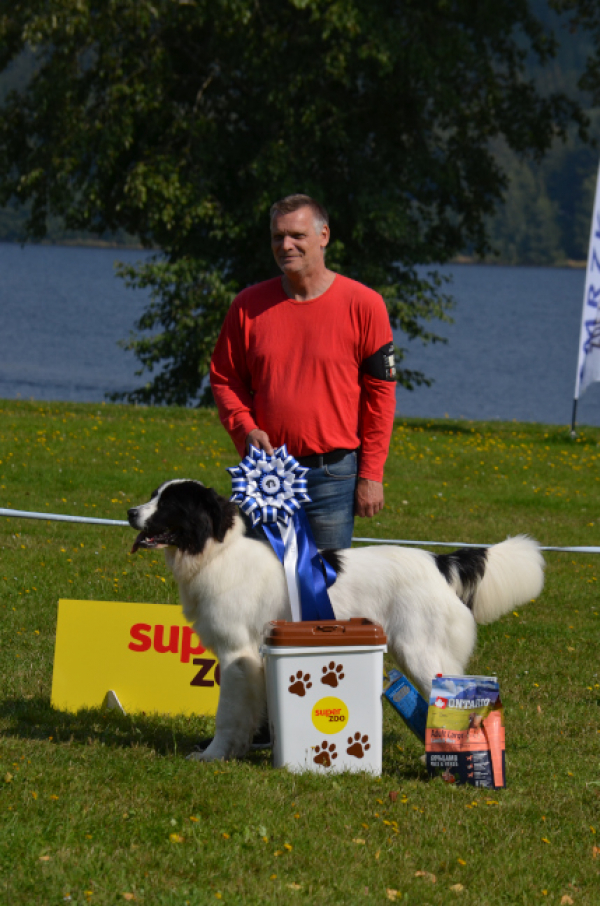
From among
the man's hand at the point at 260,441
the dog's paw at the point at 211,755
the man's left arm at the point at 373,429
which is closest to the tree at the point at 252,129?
the man's left arm at the point at 373,429

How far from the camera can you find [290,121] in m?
19.6

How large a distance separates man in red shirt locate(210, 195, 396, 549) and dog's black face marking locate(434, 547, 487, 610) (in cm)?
45

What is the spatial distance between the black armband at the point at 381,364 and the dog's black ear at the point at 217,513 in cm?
96

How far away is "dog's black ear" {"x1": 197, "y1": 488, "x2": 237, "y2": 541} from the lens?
4.84 metres

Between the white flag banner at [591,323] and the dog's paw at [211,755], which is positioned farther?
the white flag banner at [591,323]

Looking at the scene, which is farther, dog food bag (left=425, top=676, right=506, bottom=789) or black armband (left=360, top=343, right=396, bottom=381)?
black armband (left=360, top=343, right=396, bottom=381)

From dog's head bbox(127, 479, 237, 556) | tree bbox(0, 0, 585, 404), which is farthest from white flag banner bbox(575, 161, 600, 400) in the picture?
dog's head bbox(127, 479, 237, 556)

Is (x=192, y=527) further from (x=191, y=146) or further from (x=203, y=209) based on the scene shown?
(x=191, y=146)

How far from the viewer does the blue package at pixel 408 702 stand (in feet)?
15.9

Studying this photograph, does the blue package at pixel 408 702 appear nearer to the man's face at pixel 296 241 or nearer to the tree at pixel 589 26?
the man's face at pixel 296 241

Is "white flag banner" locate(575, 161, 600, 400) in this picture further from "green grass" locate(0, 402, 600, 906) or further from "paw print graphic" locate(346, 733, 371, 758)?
"paw print graphic" locate(346, 733, 371, 758)

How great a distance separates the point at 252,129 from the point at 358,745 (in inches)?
733

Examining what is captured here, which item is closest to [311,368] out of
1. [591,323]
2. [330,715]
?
[330,715]

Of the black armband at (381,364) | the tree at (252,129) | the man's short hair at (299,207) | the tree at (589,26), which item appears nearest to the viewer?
the man's short hair at (299,207)
